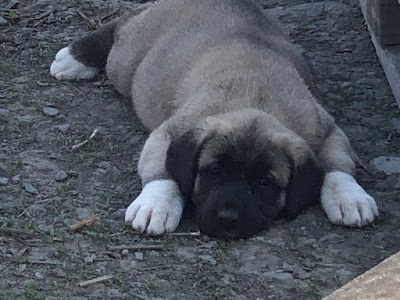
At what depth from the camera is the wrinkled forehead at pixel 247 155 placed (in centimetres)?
474

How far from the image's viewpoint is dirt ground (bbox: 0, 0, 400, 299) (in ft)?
14.2

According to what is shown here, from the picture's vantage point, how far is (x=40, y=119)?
19.5 feet

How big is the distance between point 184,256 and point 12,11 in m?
3.35

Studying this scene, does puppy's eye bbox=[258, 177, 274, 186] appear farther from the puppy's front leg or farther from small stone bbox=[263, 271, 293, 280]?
small stone bbox=[263, 271, 293, 280]

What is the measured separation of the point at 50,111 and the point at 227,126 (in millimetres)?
1526

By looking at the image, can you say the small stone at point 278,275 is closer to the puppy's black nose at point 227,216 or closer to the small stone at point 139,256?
the puppy's black nose at point 227,216

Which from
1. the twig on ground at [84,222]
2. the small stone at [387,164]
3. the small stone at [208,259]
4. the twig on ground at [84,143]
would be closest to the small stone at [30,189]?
the twig on ground at [84,222]

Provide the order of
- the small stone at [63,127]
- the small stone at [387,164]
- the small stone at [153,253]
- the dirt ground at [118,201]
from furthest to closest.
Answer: the small stone at [63,127], the small stone at [387,164], the small stone at [153,253], the dirt ground at [118,201]

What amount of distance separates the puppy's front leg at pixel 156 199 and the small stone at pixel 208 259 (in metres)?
0.26

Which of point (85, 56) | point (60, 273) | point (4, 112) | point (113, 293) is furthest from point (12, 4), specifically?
point (113, 293)

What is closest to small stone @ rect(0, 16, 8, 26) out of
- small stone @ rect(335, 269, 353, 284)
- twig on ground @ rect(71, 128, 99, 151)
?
twig on ground @ rect(71, 128, 99, 151)

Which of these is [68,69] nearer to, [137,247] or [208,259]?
[137,247]

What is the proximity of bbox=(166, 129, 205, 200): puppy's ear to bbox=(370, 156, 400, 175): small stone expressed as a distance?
1.08 m

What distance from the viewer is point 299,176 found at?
489 centimetres
